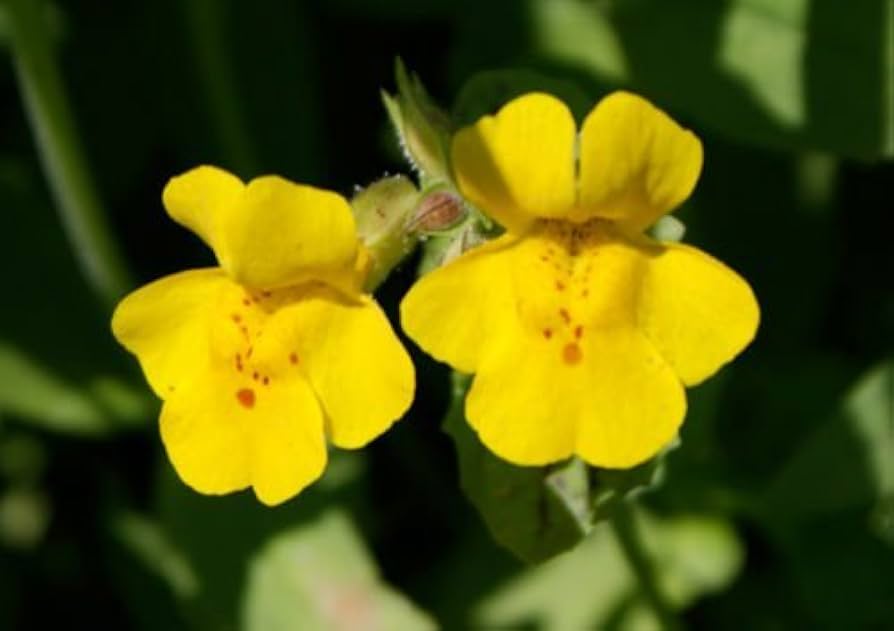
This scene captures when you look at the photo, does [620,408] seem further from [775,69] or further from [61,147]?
[61,147]

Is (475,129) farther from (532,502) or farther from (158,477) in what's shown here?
(158,477)

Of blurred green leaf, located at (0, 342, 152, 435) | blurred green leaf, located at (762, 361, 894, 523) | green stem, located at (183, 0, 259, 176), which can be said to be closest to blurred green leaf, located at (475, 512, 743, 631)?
blurred green leaf, located at (762, 361, 894, 523)

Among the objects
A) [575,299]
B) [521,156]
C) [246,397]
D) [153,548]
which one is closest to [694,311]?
[575,299]

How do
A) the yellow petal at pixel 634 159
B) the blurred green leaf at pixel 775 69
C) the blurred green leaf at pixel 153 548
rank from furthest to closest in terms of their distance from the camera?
the blurred green leaf at pixel 153 548 → the blurred green leaf at pixel 775 69 → the yellow petal at pixel 634 159

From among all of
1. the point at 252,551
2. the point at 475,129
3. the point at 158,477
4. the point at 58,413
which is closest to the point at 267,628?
the point at 252,551

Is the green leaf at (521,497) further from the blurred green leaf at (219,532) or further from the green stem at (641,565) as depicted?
the blurred green leaf at (219,532)

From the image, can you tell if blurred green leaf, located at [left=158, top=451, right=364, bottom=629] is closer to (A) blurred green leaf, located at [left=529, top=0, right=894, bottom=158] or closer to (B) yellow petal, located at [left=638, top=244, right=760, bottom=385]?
(A) blurred green leaf, located at [left=529, top=0, right=894, bottom=158]

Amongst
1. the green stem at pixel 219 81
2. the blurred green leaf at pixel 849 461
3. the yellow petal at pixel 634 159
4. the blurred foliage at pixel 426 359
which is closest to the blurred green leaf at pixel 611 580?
the blurred foliage at pixel 426 359
